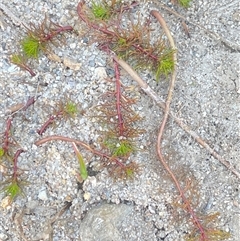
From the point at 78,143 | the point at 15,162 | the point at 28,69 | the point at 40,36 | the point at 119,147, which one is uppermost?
the point at 40,36

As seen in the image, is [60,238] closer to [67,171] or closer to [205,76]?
[67,171]

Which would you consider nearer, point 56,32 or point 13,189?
point 13,189

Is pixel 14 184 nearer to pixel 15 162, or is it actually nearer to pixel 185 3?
pixel 15 162

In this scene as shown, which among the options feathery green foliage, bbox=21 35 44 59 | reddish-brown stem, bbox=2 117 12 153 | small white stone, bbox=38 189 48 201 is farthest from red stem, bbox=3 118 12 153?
feathery green foliage, bbox=21 35 44 59

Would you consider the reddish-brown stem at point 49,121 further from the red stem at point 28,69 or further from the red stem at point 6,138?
the red stem at point 28,69

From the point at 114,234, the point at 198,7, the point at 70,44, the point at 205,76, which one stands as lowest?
the point at 114,234

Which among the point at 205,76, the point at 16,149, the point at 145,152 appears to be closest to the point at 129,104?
the point at 145,152

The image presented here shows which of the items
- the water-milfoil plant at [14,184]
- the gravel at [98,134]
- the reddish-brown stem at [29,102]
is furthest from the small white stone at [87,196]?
the reddish-brown stem at [29,102]

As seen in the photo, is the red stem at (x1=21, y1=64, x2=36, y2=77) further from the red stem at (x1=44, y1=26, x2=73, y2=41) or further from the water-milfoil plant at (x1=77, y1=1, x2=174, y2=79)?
the water-milfoil plant at (x1=77, y1=1, x2=174, y2=79)

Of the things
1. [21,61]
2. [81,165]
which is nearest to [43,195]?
[81,165]
